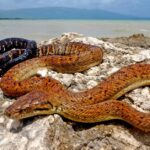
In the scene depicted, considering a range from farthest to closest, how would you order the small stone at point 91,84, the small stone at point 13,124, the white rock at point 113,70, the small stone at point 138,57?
the small stone at point 138,57 → the white rock at point 113,70 → the small stone at point 91,84 → the small stone at point 13,124

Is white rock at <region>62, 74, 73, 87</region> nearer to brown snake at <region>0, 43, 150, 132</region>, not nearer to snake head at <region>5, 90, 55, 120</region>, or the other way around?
brown snake at <region>0, 43, 150, 132</region>

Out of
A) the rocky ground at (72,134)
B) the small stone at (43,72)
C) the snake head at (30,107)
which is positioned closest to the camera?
the rocky ground at (72,134)

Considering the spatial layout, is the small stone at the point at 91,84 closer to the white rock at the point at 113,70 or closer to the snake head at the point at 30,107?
the white rock at the point at 113,70

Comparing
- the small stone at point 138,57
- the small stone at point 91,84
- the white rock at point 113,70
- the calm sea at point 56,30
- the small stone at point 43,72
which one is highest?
the small stone at point 138,57

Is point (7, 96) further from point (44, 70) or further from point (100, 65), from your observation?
point (100, 65)

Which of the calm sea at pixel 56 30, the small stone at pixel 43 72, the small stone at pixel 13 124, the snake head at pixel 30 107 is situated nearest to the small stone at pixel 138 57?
the small stone at pixel 43 72

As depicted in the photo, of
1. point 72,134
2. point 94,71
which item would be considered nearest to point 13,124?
point 72,134

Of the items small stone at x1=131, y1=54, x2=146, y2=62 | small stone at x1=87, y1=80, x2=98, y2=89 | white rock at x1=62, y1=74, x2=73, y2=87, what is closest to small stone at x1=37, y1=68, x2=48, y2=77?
white rock at x1=62, y1=74, x2=73, y2=87
